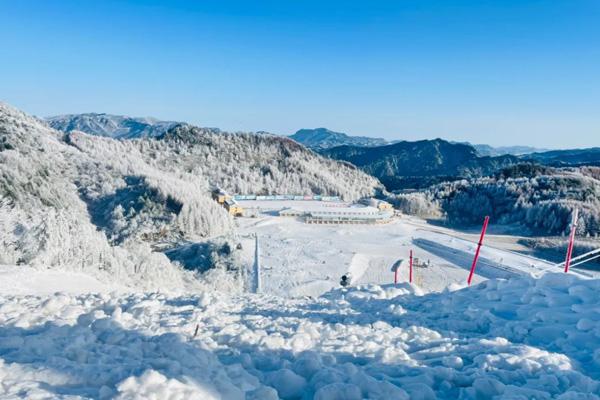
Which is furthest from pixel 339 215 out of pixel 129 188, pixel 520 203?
pixel 520 203

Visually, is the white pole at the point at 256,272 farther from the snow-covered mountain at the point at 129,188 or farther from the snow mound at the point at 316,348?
the snow mound at the point at 316,348

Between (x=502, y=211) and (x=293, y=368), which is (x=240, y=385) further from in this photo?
(x=502, y=211)

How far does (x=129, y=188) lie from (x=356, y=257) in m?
26.0

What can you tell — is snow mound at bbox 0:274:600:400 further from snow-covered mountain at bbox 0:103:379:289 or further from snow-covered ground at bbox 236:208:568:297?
snow-covered ground at bbox 236:208:568:297

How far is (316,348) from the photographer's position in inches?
211

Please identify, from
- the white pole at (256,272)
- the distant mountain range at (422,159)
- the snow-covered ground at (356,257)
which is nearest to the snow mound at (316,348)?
the white pole at (256,272)

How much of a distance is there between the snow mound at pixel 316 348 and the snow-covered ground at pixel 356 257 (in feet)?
48.6

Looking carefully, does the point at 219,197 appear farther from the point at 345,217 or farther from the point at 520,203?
the point at 520,203

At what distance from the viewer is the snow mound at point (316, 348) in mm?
3717

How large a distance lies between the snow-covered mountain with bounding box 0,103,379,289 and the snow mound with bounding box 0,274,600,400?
751 cm

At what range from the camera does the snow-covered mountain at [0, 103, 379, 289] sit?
15889 millimetres

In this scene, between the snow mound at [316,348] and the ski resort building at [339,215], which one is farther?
the ski resort building at [339,215]

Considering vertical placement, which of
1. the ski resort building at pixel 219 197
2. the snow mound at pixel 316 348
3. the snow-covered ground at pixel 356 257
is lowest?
the snow-covered ground at pixel 356 257

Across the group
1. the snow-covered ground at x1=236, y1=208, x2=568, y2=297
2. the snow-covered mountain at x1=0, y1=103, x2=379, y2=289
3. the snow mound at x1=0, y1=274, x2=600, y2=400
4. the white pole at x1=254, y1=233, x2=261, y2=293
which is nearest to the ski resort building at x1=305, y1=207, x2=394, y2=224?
the snow-covered ground at x1=236, y1=208, x2=568, y2=297
